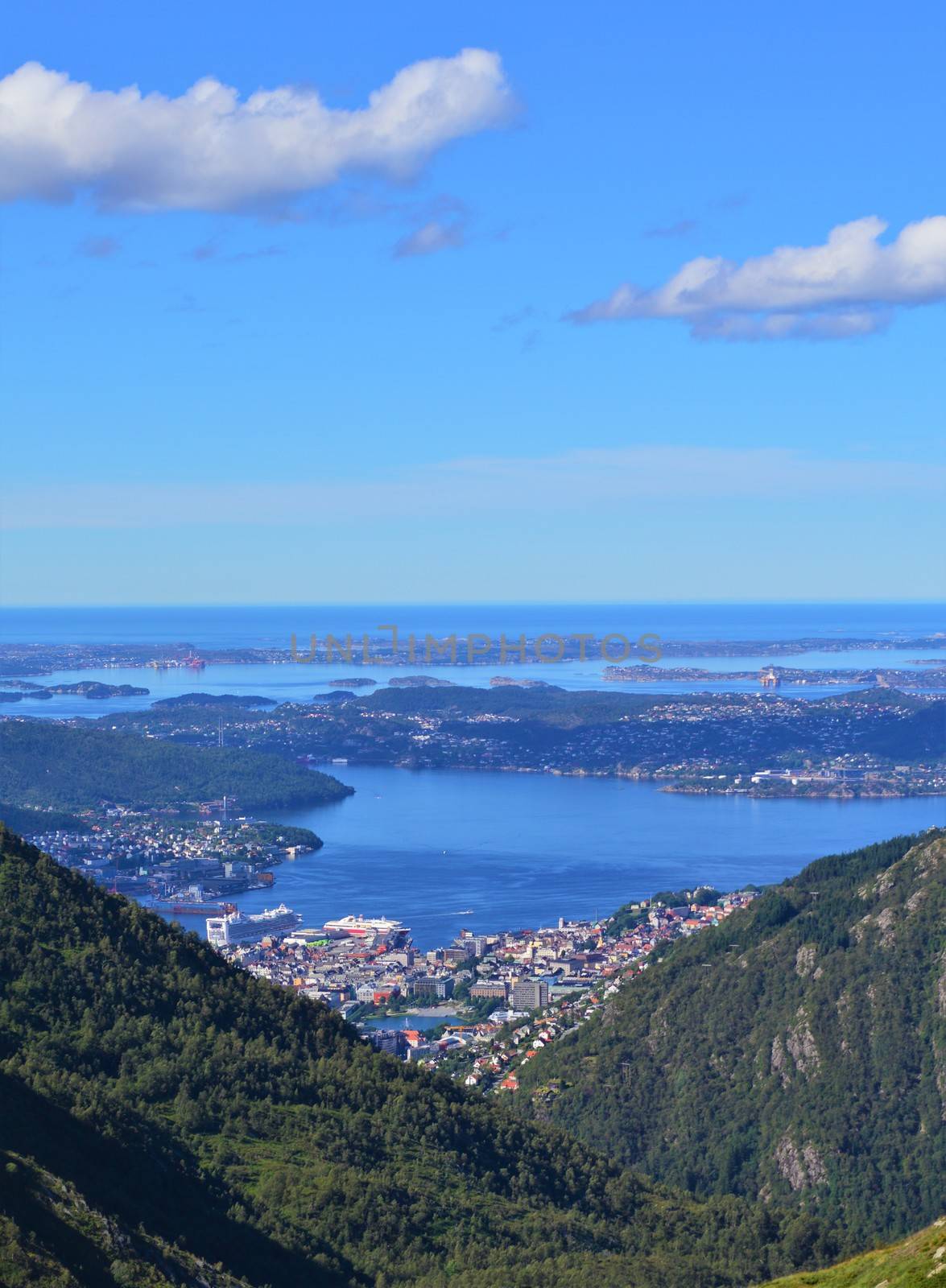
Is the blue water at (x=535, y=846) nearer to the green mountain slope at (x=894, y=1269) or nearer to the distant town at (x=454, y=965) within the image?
the distant town at (x=454, y=965)

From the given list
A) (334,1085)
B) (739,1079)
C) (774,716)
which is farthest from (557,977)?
(774,716)

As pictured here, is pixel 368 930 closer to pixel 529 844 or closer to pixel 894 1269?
pixel 529 844

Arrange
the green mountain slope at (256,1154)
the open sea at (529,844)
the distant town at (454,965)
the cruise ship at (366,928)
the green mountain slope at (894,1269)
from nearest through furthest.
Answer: the green mountain slope at (894,1269)
the green mountain slope at (256,1154)
the distant town at (454,965)
the cruise ship at (366,928)
the open sea at (529,844)

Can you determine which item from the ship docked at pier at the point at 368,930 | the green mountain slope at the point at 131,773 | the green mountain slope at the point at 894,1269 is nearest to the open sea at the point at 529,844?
the ship docked at pier at the point at 368,930

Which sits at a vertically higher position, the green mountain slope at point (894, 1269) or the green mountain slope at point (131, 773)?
the green mountain slope at point (894, 1269)

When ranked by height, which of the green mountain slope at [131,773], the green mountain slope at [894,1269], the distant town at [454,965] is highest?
the green mountain slope at [894,1269]

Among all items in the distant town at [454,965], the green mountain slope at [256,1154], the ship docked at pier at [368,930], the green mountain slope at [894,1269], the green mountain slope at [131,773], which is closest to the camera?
the green mountain slope at [894,1269]

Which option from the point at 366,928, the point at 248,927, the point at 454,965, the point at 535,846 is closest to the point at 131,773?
the point at 535,846
